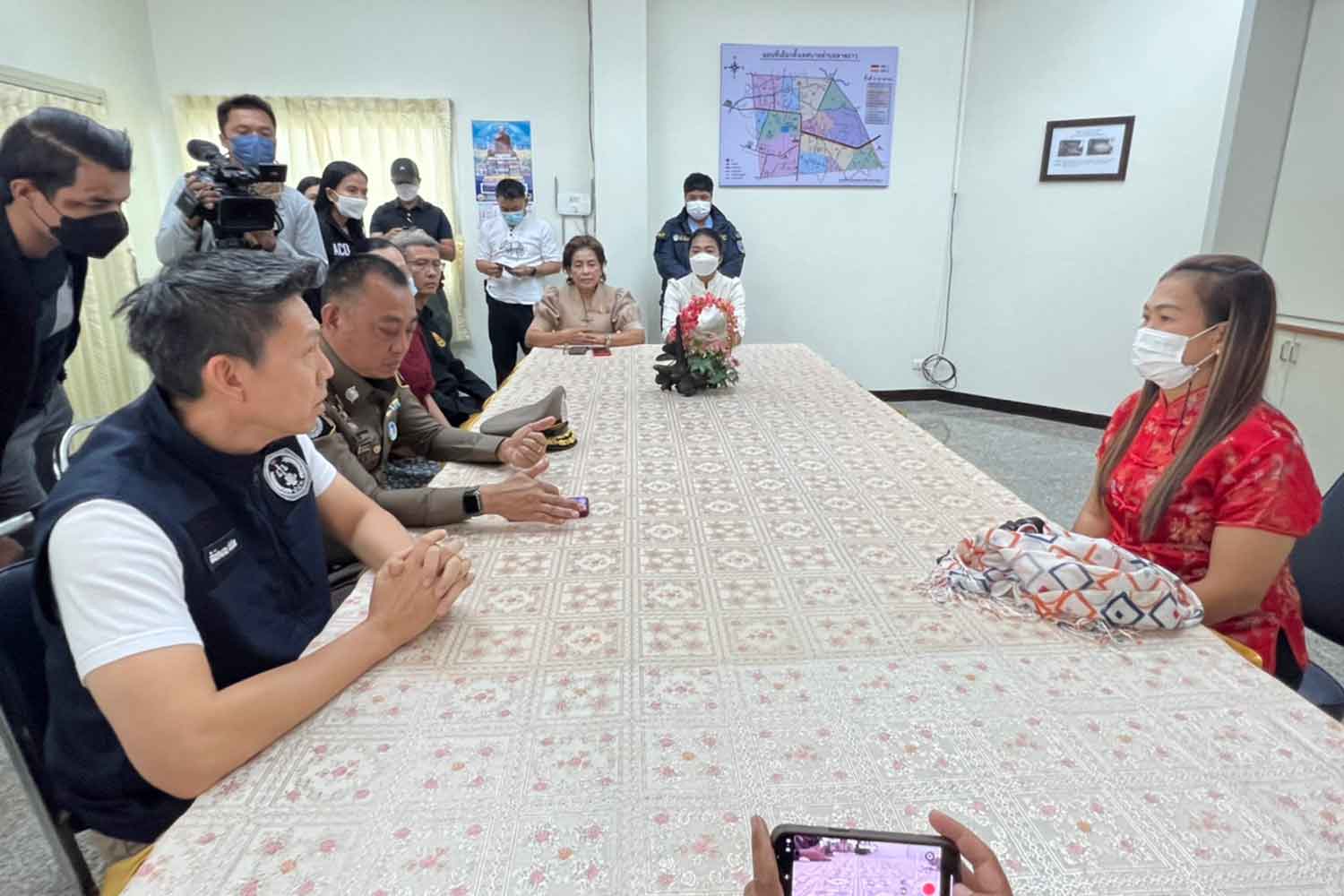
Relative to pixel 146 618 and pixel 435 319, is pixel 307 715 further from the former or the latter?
pixel 435 319

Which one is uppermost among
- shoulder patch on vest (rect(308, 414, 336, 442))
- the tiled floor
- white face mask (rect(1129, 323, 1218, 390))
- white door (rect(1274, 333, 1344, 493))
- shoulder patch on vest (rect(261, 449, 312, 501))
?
white face mask (rect(1129, 323, 1218, 390))

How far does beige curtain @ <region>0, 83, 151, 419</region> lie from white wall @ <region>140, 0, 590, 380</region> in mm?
803

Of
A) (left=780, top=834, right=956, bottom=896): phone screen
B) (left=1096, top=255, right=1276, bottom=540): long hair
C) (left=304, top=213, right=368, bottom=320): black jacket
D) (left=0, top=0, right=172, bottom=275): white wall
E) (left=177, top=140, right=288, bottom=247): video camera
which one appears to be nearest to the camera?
(left=780, top=834, right=956, bottom=896): phone screen

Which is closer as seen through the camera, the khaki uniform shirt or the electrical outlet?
the khaki uniform shirt

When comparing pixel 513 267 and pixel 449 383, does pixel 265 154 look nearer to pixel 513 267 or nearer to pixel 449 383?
pixel 449 383

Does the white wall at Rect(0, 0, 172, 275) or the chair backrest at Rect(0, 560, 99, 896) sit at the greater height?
the white wall at Rect(0, 0, 172, 275)

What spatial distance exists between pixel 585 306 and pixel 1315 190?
3.26 meters

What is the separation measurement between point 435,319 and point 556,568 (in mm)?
2894

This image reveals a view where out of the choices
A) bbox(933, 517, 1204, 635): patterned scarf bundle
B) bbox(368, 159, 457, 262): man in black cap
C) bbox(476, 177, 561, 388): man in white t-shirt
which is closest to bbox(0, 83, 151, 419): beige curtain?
bbox(368, 159, 457, 262): man in black cap

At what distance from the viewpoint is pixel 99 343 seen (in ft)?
13.2

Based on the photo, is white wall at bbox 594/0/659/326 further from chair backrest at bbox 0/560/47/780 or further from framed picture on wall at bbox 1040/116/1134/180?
chair backrest at bbox 0/560/47/780

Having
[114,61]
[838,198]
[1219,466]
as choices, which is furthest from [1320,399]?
[114,61]

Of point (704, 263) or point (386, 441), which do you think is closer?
point (386, 441)

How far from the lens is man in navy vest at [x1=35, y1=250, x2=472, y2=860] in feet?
2.50
